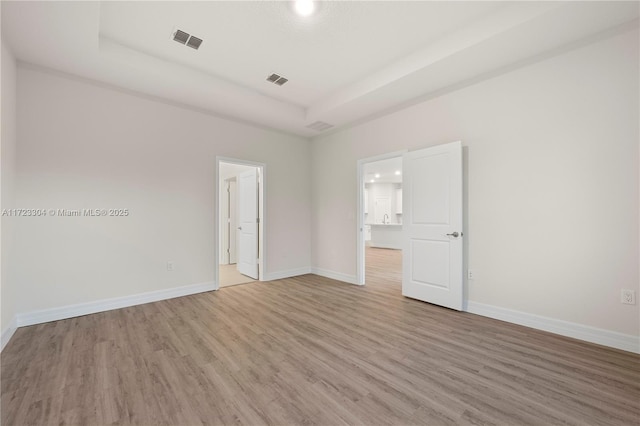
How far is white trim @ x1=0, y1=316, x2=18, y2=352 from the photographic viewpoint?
2467mm

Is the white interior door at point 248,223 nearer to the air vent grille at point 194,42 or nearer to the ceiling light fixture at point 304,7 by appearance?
the air vent grille at point 194,42

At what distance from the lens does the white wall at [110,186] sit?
121 inches

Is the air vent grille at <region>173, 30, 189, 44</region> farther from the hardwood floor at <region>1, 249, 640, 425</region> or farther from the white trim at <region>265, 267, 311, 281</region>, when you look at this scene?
the white trim at <region>265, 267, 311, 281</region>

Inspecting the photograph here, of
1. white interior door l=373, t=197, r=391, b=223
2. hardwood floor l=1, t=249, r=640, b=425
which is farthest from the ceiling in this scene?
white interior door l=373, t=197, r=391, b=223

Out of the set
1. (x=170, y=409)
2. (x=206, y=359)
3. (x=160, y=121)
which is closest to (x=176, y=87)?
(x=160, y=121)

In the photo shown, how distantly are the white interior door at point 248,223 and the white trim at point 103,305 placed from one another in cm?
107

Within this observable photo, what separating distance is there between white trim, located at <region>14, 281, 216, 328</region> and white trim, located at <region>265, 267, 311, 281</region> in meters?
1.12

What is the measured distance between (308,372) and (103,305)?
3011 millimetres

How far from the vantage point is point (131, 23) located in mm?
2641

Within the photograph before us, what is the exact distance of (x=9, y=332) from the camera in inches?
105

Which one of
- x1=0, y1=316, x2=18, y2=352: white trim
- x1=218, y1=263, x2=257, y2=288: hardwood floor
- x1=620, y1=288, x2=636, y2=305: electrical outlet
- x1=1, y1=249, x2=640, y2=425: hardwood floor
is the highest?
x1=620, y1=288, x2=636, y2=305: electrical outlet

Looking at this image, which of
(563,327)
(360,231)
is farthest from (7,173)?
(563,327)

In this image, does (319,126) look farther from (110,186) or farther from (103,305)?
(103,305)

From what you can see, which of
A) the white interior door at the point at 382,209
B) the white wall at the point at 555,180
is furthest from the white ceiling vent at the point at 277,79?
the white interior door at the point at 382,209
